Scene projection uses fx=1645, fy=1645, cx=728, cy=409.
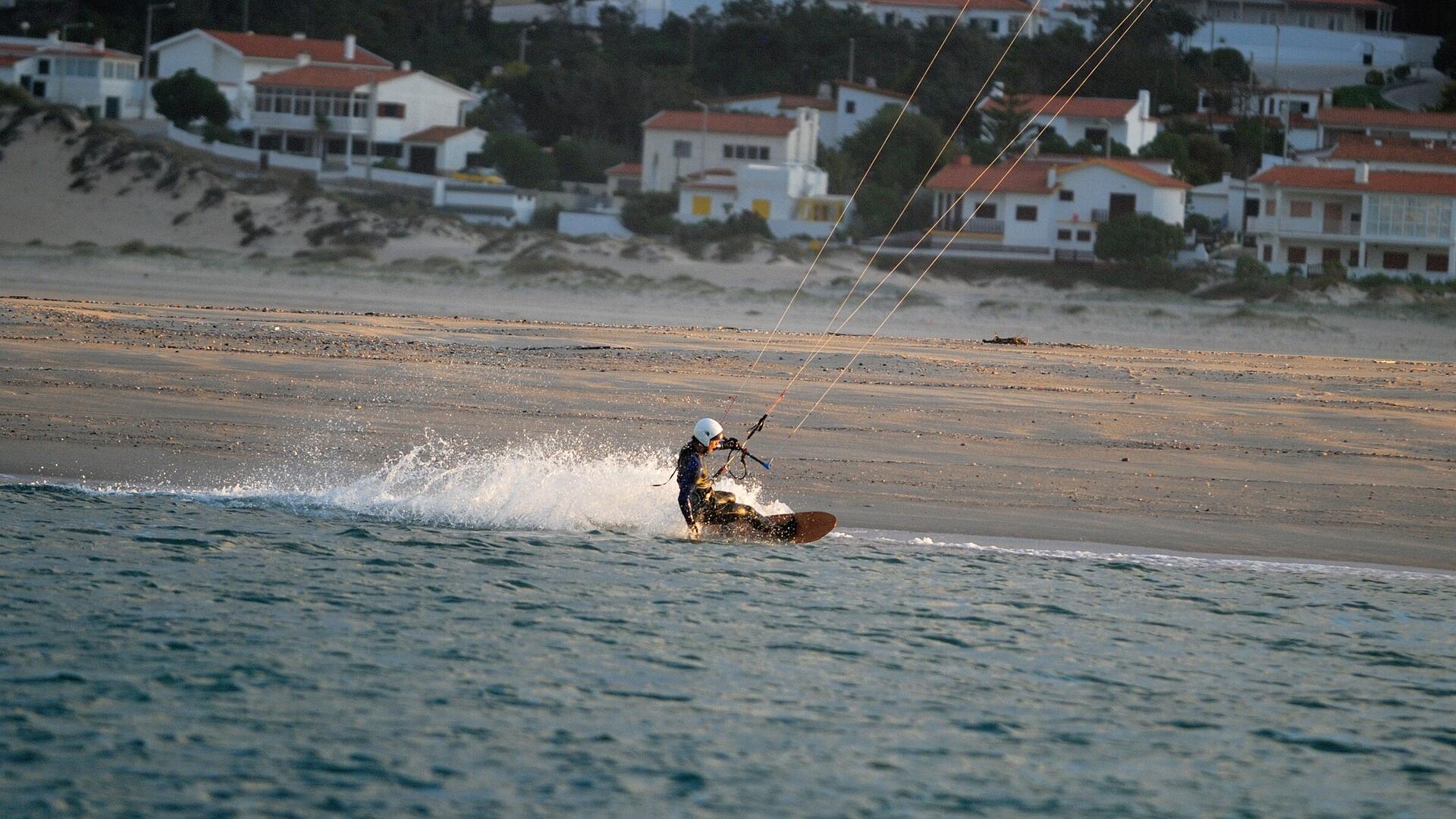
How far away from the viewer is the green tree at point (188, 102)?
69500 mm

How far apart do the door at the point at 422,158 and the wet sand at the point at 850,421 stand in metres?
42.5

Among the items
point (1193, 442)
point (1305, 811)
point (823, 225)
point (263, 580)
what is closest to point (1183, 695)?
point (1305, 811)

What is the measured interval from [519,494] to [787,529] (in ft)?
8.90

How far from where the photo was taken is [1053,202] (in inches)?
2315

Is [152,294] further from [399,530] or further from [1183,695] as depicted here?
[1183,695]

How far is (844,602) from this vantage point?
42.1ft

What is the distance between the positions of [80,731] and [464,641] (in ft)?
9.08

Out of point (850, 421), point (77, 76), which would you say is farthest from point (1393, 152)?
point (77, 76)

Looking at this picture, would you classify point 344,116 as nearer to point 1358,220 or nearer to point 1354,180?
point 1354,180

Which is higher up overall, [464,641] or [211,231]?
[211,231]

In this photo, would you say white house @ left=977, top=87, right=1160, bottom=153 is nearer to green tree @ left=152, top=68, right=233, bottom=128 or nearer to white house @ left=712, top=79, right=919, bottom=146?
white house @ left=712, top=79, right=919, bottom=146

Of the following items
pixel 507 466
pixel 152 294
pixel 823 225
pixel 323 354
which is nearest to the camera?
pixel 507 466

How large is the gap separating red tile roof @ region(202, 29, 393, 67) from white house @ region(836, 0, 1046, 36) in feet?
98.9

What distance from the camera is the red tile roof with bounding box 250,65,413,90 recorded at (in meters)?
71.0
